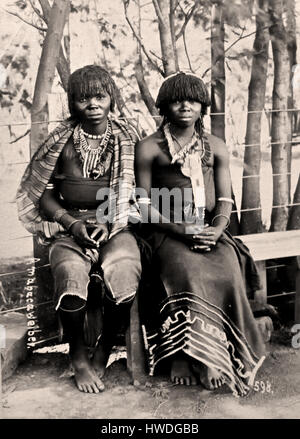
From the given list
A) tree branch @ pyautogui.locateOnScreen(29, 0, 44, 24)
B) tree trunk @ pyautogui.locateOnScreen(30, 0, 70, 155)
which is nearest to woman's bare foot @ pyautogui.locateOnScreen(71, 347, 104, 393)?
tree trunk @ pyautogui.locateOnScreen(30, 0, 70, 155)

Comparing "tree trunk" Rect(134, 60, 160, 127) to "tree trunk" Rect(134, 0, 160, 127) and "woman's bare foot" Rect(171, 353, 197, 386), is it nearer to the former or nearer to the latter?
"tree trunk" Rect(134, 0, 160, 127)

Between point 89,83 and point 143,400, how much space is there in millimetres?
1432

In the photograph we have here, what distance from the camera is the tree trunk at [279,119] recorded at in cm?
348

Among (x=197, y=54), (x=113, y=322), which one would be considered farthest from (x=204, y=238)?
(x=197, y=54)

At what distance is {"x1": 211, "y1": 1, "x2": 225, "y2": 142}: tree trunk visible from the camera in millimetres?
3398

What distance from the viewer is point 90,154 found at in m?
3.08

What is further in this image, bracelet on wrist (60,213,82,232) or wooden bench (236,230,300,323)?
wooden bench (236,230,300,323)

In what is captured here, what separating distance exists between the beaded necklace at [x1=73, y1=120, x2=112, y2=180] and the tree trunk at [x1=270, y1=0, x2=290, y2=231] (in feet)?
3.46

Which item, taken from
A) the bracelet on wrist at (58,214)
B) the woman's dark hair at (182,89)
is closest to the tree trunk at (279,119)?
the woman's dark hair at (182,89)

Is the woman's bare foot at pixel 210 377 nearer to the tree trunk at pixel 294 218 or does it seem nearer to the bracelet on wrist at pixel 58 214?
the bracelet on wrist at pixel 58 214

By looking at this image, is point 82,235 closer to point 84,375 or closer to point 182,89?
point 84,375

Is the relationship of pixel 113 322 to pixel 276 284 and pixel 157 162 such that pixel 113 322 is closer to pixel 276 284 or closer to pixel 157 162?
pixel 157 162

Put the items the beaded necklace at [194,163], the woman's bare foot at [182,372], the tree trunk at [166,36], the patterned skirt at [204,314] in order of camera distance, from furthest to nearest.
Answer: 1. the tree trunk at [166,36]
2. the beaded necklace at [194,163]
3. the woman's bare foot at [182,372]
4. the patterned skirt at [204,314]

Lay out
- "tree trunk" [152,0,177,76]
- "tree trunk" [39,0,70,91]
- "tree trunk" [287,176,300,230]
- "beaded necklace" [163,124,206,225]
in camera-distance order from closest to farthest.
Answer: "beaded necklace" [163,124,206,225], "tree trunk" [39,0,70,91], "tree trunk" [152,0,177,76], "tree trunk" [287,176,300,230]
